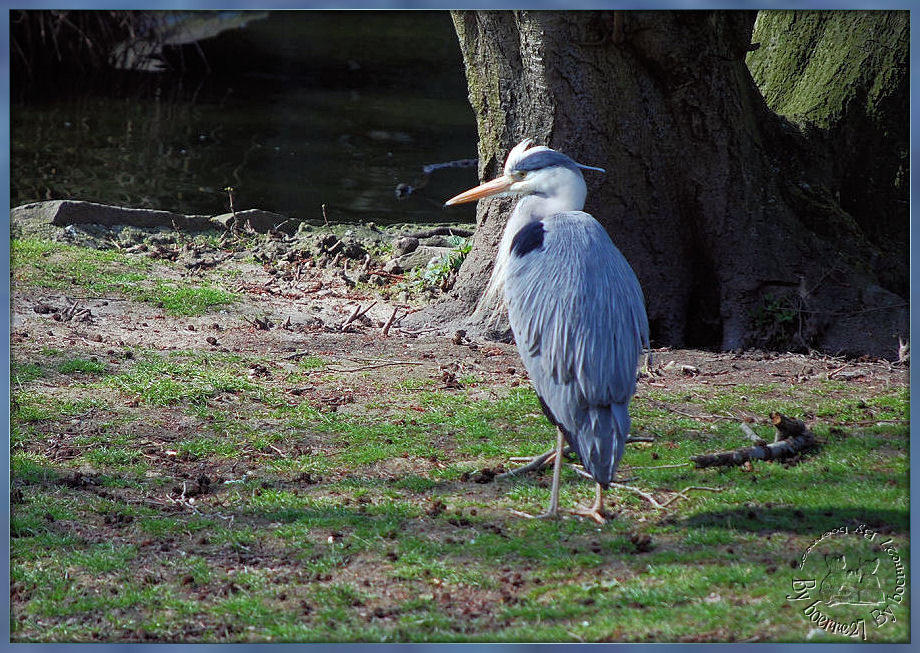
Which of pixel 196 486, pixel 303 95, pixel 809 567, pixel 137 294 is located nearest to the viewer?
pixel 809 567

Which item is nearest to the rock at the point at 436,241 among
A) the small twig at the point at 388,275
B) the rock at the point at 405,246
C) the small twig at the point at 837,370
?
the rock at the point at 405,246

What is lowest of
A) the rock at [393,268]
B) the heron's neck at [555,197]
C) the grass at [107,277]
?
the grass at [107,277]

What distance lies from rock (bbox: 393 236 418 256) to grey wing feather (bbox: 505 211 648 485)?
354 centimetres

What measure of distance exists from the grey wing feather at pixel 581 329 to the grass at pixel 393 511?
43cm

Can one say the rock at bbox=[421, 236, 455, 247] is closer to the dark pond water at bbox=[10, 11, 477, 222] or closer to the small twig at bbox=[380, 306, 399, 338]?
the small twig at bbox=[380, 306, 399, 338]

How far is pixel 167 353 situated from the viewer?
566 cm

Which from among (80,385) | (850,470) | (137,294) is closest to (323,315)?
(137,294)

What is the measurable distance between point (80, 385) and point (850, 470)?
12.1 feet

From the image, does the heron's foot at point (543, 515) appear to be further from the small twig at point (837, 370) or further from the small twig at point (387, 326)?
the small twig at point (387, 326)

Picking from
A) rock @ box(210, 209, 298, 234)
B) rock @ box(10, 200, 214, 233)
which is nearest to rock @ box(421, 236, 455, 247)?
rock @ box(210, 209, 298, 234)

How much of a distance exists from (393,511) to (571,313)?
1045 mm

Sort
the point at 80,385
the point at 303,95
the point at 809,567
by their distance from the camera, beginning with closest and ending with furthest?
the point at 809,567, the point at 80,385, the point at 303,95

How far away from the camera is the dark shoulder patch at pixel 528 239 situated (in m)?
4.08

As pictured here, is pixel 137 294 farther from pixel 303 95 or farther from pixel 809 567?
pixel 303 95
